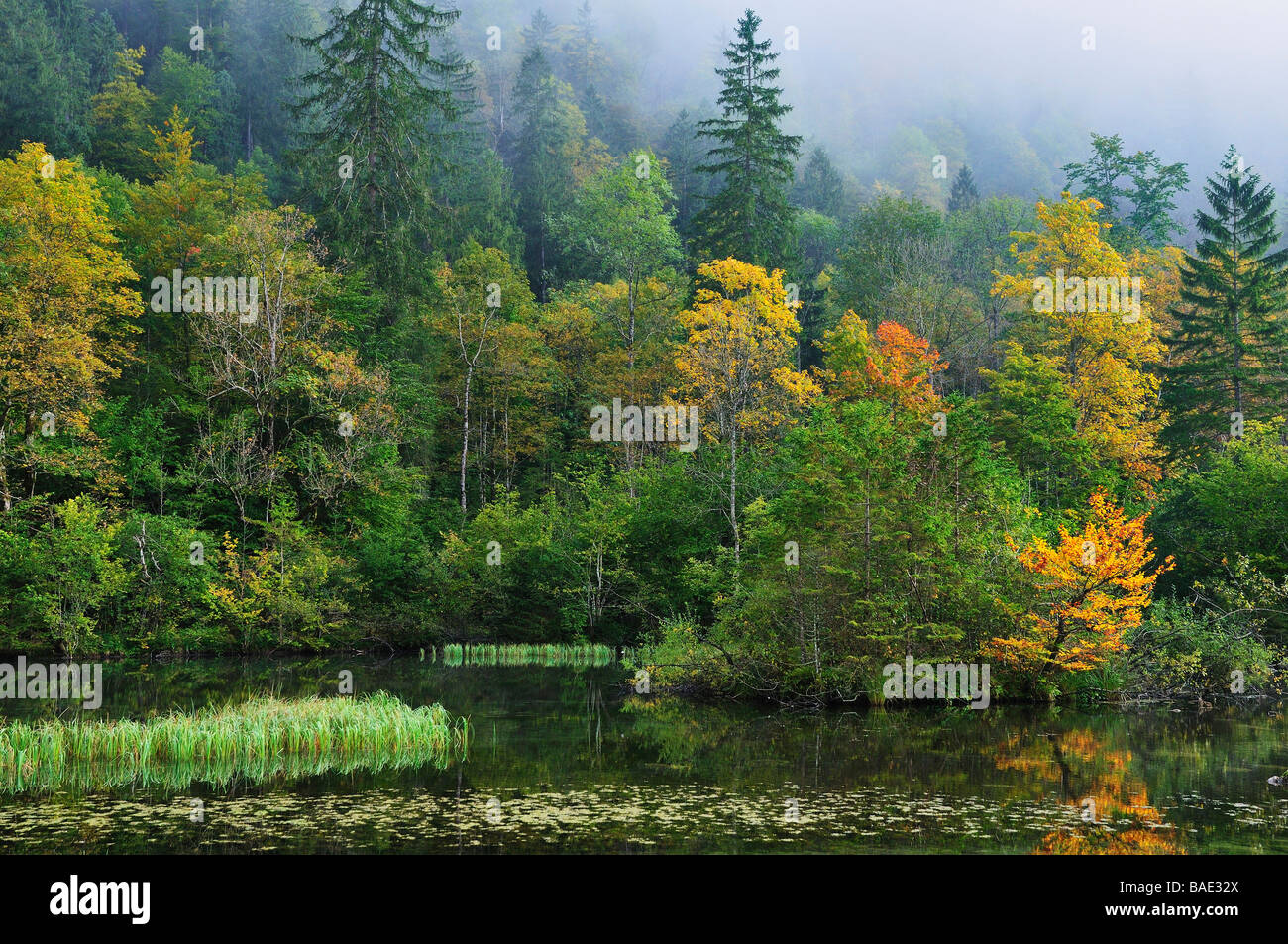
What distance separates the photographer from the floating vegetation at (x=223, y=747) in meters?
12.5

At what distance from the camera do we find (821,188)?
8388 cm

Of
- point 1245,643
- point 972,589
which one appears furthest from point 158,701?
point 1245,643

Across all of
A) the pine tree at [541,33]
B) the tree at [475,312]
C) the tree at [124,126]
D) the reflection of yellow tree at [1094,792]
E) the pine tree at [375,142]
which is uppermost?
the pine tree at [541,33]

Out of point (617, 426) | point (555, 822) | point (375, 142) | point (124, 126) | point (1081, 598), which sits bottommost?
point (555, 822)

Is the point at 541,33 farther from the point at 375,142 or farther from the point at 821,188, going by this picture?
the point at 375,142

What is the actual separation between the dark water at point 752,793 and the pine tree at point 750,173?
28.5m

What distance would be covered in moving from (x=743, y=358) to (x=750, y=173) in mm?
14867

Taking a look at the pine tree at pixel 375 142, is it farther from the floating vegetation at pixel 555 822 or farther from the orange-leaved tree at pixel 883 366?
the floating vegetation at pixel 555 822

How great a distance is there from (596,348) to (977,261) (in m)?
29.7

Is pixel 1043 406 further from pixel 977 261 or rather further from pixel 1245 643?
pixel 977 261

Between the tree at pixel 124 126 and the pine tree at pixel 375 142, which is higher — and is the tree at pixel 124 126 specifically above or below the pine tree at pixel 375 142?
above

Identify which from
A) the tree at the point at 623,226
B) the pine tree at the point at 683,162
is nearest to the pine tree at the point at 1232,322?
the tree at the point at 623,226

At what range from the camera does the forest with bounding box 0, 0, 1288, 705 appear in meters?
21.0

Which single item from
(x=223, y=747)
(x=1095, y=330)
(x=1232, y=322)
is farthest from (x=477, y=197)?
(x=223, y=747)
